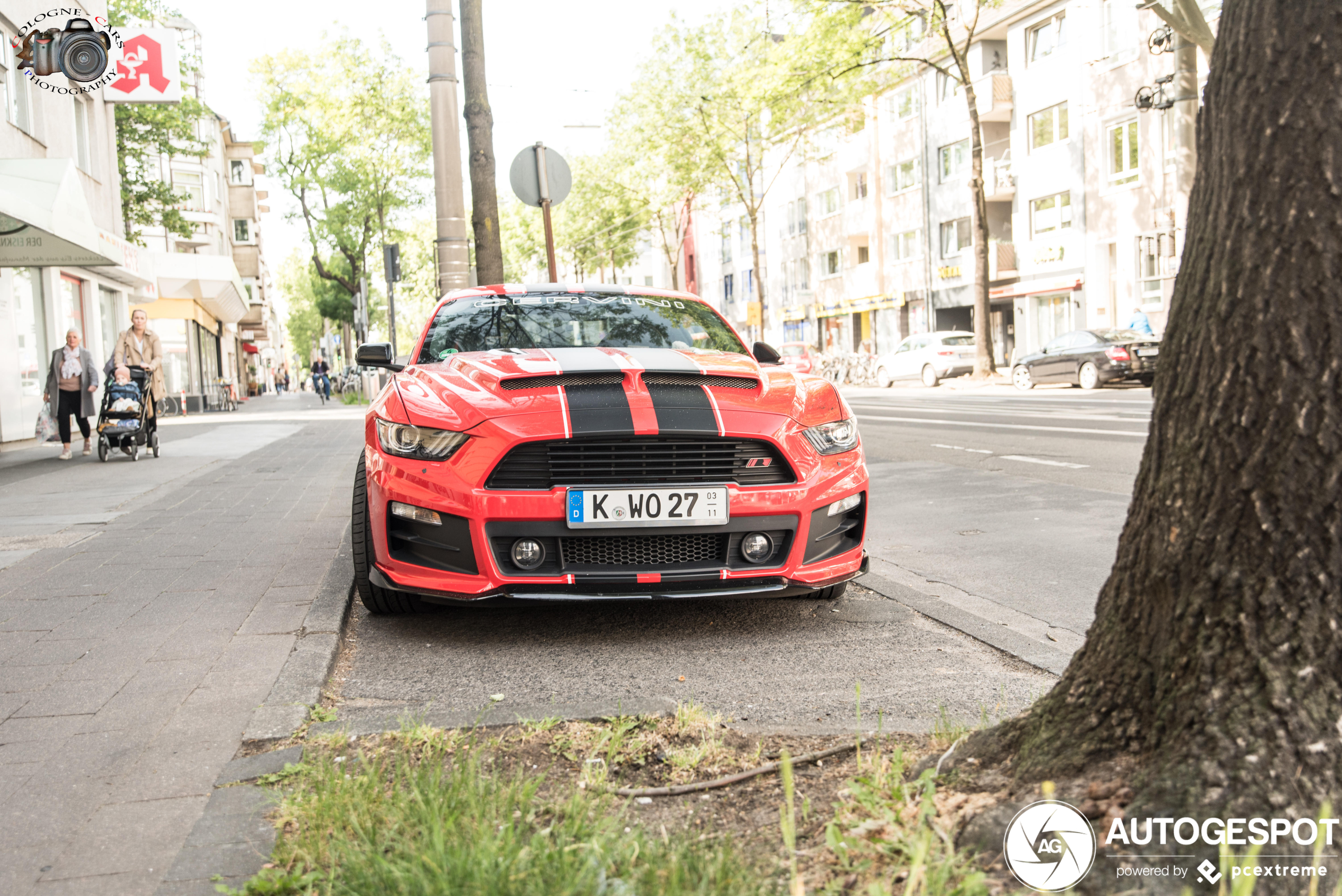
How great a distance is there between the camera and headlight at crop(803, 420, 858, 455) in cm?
452

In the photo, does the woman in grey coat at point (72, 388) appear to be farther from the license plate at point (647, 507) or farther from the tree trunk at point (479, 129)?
the license plate at point (647, 507)

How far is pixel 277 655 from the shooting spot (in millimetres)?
4043

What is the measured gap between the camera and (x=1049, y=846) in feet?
6.54

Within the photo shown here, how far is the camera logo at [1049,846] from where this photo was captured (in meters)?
1.93

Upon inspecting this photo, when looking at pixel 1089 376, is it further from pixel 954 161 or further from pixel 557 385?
pixel 557 385

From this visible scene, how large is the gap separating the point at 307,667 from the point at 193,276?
35123mm

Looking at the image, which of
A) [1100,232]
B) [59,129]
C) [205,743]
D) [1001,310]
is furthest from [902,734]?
[1001,310]

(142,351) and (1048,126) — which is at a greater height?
(1048,126)

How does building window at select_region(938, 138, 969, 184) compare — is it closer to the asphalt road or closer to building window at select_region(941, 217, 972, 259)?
building window at select_region(941, 217, 972, 259)

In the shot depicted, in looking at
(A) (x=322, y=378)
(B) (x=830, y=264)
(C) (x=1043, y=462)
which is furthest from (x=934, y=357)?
(A) (x=322, y=378)

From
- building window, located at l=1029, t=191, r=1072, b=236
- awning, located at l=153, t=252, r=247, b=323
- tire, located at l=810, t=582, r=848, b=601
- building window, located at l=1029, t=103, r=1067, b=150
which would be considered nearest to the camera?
tire, located at l=810, t=582, r=848, b=601

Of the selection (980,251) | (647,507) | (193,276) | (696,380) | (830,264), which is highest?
(830,264)

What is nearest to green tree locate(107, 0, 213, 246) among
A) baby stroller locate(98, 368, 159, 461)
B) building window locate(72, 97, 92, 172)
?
building window locate(72, 97, 92, 172)

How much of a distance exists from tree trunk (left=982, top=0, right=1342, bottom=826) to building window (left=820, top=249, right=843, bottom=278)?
170ft
